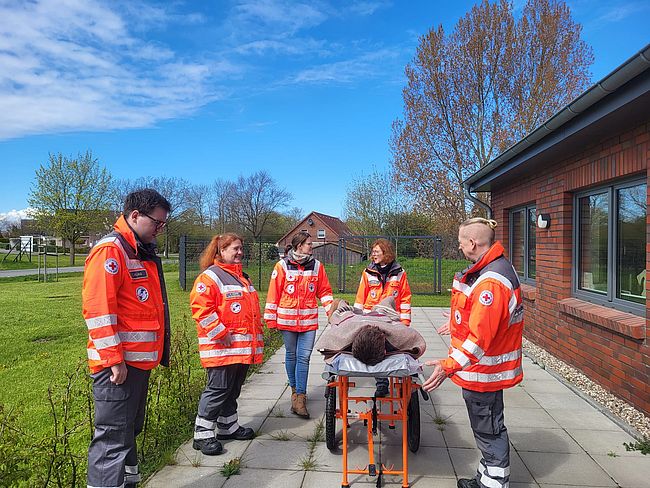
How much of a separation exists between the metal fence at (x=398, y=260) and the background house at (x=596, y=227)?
29.7 feet

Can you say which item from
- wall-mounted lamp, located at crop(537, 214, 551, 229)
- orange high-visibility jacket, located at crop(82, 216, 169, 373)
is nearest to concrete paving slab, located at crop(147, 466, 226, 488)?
orange high-visibility jacket, located at crop(82, 216, 169, 373)

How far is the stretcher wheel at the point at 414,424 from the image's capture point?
12.8 feet

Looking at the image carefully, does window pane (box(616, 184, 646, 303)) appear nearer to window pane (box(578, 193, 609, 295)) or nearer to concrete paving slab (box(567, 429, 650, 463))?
window pane (box(578, 193, 609, 295))

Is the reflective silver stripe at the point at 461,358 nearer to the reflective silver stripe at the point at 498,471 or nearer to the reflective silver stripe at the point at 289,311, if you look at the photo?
the reflective silver stripe at the point at 498,471

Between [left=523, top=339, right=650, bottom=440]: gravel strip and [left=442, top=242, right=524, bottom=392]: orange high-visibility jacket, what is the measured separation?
2.07 meters

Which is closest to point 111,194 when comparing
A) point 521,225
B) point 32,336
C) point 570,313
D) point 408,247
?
point 408,247

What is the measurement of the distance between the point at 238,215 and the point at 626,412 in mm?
51645

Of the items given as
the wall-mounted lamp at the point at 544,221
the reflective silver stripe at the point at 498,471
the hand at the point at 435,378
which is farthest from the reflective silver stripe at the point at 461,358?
the wall-mounted lamp at the point at 544,221

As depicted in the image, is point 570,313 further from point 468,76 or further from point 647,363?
point 468,76

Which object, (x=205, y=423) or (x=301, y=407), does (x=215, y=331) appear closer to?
(x=205, y=423)

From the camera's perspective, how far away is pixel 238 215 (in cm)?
5453

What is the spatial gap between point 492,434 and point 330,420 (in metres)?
1.31

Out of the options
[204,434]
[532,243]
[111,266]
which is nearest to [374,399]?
[204,434]

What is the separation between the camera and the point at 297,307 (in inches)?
186
